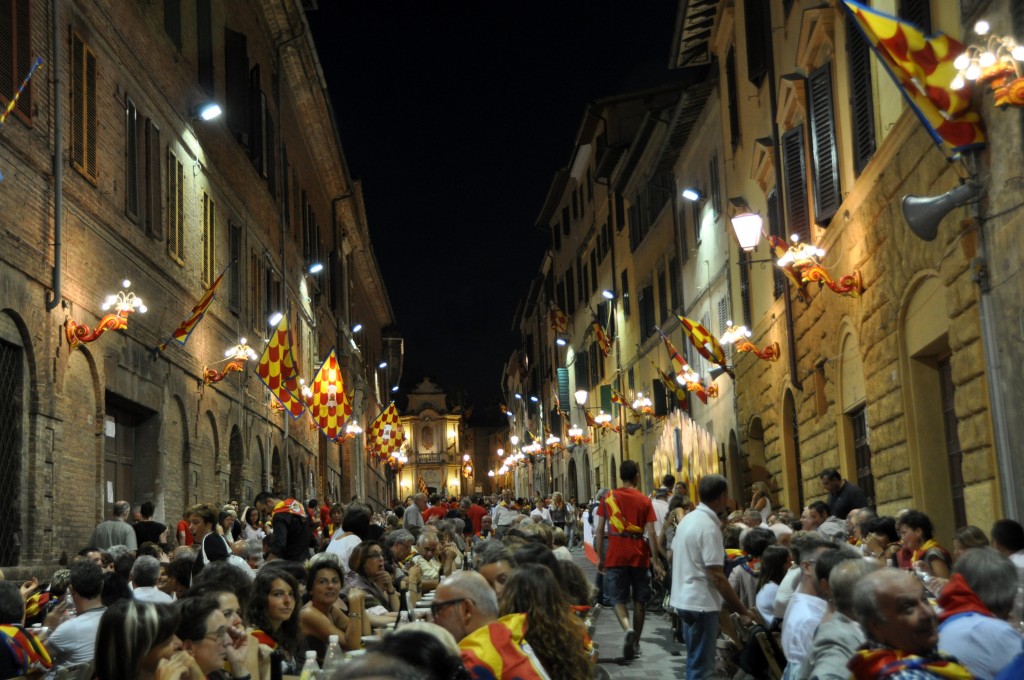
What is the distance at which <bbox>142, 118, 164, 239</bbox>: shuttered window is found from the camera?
17.9 metres

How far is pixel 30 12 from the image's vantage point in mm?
12961

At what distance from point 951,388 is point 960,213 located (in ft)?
8.06

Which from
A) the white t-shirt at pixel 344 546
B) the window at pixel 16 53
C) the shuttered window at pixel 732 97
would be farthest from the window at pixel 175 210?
the shuttered window at pixel 732 97

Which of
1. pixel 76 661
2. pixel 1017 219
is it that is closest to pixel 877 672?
pixel 76 661

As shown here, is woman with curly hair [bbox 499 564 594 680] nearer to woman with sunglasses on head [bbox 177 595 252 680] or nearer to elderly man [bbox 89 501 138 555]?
woman with sunglasses on head [bbox 177 595 252 680]

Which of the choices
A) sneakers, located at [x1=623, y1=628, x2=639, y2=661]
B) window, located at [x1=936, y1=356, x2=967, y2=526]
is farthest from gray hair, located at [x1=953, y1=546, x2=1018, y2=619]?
window, located at [x1=936, y1=356, x2=967, y2=526]

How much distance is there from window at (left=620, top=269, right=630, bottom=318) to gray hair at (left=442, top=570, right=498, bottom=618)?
106 feet

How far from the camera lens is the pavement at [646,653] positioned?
36.9 feet

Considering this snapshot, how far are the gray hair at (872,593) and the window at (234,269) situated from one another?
20.3 m

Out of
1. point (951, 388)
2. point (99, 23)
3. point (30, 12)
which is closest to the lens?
point (951, 388)

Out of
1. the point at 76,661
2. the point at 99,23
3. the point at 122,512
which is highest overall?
the point at 99,23

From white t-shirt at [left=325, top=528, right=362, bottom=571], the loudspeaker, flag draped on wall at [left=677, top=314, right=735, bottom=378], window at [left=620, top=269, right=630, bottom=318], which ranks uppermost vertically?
window at [left=620, top=269, right=630, bottom=318]

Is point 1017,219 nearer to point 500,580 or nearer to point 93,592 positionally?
point 500,580

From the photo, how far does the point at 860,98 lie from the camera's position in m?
13.5
